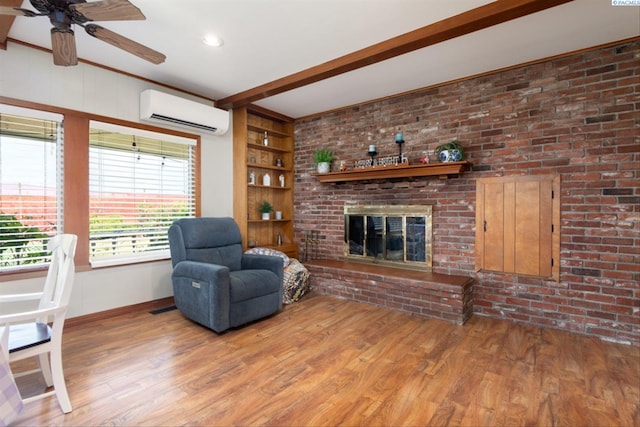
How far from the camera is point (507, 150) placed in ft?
10.6

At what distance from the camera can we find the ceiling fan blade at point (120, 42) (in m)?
1.96

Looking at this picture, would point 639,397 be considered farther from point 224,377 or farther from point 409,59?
point 409,59

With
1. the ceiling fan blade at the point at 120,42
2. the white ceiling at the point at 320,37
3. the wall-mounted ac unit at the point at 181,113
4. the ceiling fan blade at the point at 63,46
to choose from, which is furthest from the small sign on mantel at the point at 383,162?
the ceiling fan blade at the point at 63,46

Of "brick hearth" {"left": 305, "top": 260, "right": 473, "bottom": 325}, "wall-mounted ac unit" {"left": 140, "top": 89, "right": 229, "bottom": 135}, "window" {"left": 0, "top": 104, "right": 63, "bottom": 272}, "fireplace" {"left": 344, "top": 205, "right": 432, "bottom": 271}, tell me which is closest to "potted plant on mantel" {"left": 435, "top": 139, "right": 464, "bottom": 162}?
"fireplace" {"left": 344, "top": 205, "right": 432, "bottom": 271}

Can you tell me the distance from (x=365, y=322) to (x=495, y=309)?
1.38 metres

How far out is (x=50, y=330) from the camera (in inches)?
72.5

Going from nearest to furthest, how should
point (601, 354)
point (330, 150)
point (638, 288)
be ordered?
point (601, 354) → point (638, 288) → point (330, 150)

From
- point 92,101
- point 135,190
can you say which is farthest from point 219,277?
point 92,101

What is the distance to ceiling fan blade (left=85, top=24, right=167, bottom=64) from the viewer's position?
6.44 feet

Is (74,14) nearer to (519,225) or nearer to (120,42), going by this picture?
(120,42)

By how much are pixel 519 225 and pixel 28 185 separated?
4.61 meters

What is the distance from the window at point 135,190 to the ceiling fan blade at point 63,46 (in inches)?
41.4

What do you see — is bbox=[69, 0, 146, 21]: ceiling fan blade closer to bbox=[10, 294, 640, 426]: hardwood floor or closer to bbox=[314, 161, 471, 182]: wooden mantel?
bbox=[10, 294, 640, 426]: hardwood floor

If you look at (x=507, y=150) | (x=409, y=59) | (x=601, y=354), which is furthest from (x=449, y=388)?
(x=409, y=59)
